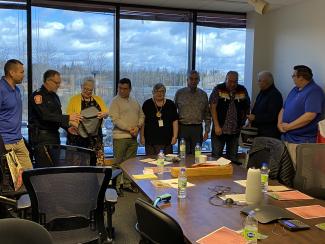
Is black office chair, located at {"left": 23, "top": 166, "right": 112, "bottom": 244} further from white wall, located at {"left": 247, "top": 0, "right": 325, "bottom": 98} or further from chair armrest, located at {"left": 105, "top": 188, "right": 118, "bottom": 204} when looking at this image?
white wall, located at {"left": 247, "top": 0, "right": 325, "bottom": 98}

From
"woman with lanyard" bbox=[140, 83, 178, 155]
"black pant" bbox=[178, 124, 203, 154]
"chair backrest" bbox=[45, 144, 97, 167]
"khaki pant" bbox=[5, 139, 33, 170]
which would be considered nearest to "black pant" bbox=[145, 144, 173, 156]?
"woman with lanyard" bbox=[140, 83, 178, 155]

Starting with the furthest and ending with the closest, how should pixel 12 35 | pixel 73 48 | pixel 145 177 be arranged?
pixel 73 48 < pixel 12 35 < pixel 145 177

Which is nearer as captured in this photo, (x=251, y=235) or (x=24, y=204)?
(x=251, y=235)

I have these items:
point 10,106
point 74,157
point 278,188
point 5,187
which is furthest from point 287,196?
point 10,106

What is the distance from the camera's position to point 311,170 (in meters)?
3.17

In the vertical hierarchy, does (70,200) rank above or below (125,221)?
above

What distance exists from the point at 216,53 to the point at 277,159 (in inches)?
128

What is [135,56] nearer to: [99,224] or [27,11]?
[27,11]

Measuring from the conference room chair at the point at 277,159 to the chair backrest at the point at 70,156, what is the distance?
1.59 meters

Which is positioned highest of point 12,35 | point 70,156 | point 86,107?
point 12,35

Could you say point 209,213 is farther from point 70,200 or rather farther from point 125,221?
point 125,221

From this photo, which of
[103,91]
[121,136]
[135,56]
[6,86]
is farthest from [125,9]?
[6,86]

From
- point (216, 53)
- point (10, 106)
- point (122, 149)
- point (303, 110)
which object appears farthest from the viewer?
point (216, 53)

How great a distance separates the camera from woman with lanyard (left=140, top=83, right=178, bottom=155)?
4.91m
